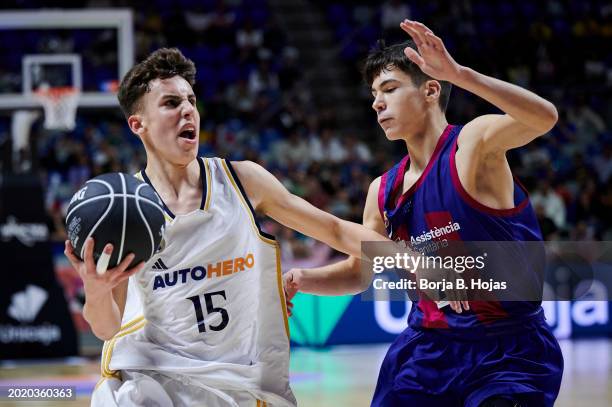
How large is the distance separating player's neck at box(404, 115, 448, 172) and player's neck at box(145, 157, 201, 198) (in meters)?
0.95

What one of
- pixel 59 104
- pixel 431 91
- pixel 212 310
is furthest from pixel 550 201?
pixel 212 310

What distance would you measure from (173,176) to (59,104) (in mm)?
7186

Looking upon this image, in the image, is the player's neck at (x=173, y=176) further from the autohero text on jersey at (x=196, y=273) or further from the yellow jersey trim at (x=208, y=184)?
the autohero text on jersey at (x=196, y=273)

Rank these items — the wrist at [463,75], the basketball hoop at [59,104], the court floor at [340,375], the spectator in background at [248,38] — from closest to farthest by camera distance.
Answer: the wrist at [463,75]
the court floor at [340,375]
the basketball hoop at [59,104]
the spectator in background at [248,38]

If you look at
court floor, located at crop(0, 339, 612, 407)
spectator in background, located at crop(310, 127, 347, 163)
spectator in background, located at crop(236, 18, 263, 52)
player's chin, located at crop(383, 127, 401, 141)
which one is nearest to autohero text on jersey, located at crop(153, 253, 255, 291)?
player's chin, located at crop(383, 127, 401, 141)

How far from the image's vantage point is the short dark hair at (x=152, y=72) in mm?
3961

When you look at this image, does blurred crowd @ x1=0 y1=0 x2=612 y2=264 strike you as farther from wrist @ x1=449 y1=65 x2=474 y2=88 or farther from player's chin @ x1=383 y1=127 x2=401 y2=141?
wrist @ x1=449 y1=65 x2=474 y2=88

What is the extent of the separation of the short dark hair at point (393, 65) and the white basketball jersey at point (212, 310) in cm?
90

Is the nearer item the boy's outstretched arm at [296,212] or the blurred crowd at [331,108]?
the boy's outstretched arm at [296,212]

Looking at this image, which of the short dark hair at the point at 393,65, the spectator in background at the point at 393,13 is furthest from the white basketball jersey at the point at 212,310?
the spectator in background at the point at 393,13

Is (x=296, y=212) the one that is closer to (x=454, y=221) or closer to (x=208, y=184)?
(x=208, y=184)

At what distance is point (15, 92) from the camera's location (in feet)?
36.3

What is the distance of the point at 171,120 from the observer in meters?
3.89

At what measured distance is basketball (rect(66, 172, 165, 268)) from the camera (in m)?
3.14
